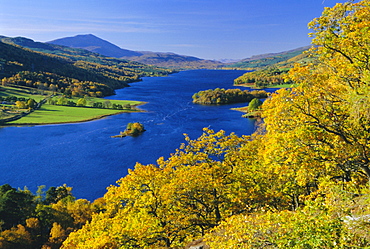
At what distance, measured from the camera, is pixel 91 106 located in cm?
14825

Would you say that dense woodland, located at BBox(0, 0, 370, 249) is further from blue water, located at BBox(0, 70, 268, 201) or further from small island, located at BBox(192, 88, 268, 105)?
small island, located at BBox(192, 88, 268, 105)

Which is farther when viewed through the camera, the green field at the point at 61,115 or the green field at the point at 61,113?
the green field at the point at 61,113

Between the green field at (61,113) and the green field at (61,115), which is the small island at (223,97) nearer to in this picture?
the green field at (61,113)

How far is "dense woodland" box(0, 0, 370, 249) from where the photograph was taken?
10.3m

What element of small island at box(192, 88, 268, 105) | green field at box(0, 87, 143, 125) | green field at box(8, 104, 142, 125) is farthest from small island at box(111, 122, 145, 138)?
small island at box(192, 88, 268, 105)

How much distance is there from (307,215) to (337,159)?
4.49 m

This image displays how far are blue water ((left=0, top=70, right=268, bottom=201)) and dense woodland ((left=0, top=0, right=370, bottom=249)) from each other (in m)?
21.1

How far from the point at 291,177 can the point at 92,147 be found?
2797 inches

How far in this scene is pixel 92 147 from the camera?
8094 centimetres

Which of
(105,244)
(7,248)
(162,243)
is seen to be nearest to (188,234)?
(162,243)

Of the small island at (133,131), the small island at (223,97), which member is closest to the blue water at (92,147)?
the small island at (133,131)

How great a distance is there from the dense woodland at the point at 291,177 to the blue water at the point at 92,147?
21.1m

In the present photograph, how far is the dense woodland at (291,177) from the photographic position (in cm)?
1027

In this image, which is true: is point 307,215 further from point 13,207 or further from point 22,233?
point 13,207
